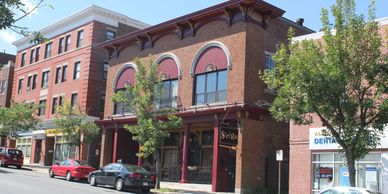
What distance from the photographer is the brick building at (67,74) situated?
4297 centimetres

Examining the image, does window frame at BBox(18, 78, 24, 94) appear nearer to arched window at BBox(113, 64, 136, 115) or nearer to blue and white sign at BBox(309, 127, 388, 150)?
arched window at BBox(113, 64, 136, 115)

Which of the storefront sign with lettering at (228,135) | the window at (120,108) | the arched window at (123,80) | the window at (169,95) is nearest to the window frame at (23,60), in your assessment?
the arched window at (123,80)

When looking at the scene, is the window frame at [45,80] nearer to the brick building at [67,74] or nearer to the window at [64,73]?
the brick building at [67,74]

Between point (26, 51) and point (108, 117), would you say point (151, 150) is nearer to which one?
point (108, 117)

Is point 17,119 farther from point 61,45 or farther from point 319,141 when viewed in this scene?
point 319,141

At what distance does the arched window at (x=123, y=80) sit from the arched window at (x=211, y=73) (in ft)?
23.2

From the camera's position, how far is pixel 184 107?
31.2m

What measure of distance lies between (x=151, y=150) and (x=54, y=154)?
22.0 meters

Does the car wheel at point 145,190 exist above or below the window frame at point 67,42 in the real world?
below

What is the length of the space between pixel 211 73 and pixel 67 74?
66.6 ft

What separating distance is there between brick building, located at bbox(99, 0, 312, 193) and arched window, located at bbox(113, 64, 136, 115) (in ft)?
5.56

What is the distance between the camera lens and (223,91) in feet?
95.2

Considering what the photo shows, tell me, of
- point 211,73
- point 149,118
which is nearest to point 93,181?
point 149,118

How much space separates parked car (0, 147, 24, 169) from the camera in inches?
1512
